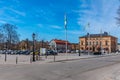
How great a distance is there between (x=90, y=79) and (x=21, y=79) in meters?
4.78

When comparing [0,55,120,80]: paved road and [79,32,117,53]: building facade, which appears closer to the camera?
[0,55,120,80]: paved road

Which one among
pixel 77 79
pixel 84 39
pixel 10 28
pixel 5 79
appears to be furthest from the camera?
pixel 84 39

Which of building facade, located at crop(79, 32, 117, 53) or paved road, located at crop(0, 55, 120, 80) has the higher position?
building facade, located at crop(79, 32, 117, 53)

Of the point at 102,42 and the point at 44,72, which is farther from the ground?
the point at 102,42

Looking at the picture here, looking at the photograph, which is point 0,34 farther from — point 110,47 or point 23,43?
point 110,47

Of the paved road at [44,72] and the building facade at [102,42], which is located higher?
the building facade at [102,42]

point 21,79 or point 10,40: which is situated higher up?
point 10,40

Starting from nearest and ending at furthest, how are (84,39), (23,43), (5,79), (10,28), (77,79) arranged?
1. (5,79)
2. (77,79)
3. (10,28)
4. (23,43)
5. (84,39)

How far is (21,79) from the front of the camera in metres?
15.9

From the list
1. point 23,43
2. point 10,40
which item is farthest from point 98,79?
point 23,43

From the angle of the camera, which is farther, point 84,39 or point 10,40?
point 84,39

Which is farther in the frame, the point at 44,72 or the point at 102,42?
the point at 102,42

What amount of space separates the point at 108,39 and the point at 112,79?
461 feet

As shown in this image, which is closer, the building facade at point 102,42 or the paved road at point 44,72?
the paved road at point 44,72
